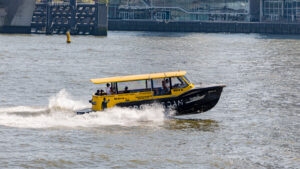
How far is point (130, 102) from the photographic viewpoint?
34438mm

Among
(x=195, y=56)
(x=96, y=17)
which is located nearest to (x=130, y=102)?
(x=195, y=56)

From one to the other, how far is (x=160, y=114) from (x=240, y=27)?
12985 cm

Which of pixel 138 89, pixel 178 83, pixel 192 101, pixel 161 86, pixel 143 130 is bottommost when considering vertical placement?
pixel 143 130

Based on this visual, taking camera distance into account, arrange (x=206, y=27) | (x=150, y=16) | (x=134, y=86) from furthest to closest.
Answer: (x=150, y=16) → (x=206, y=27) → (x=134, y=86)

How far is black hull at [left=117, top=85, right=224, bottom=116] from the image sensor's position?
34688mm

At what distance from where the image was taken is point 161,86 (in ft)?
115

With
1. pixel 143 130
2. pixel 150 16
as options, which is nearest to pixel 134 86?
pixel 143 130

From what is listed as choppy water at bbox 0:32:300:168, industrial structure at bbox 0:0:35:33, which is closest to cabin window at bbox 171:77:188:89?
choppy water at bbox 0:32:300:168

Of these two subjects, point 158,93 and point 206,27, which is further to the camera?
point 206,27

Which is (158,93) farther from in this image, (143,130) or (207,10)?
(207,10)

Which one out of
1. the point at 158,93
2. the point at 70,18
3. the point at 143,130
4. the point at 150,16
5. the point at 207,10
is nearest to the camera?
the point at 143,130

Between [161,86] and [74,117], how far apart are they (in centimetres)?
504

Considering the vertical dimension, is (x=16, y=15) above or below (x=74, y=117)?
above

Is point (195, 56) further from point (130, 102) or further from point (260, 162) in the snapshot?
point (260, 162)
